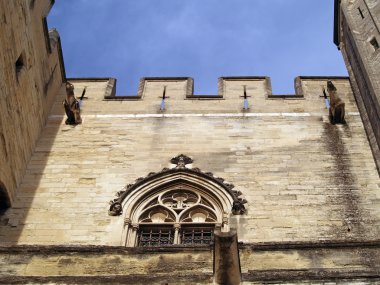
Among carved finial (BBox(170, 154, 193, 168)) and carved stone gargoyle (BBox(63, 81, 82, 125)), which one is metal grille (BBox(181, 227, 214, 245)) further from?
carved stone gargoyle (BBox(63, 81, 82, 125))

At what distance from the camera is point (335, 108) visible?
10.6m

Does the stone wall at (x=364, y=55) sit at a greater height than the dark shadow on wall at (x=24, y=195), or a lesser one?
greater

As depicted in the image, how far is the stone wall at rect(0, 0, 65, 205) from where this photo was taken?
8.55 m

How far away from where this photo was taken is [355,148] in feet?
33.1

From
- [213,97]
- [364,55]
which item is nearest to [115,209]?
[213,97]

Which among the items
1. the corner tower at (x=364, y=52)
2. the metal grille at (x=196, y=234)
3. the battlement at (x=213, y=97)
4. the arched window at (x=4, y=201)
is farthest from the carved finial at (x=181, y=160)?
the corner tower at (x=364, y=52)

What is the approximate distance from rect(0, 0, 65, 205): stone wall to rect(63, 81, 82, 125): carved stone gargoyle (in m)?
0.43

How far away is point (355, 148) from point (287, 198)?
71.7 inches

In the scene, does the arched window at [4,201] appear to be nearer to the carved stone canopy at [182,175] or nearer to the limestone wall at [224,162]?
the limestone wall at [224,162]

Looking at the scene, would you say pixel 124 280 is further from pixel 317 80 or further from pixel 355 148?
pixel 317 80

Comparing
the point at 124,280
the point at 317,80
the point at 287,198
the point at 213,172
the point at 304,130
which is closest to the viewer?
the point at 124,280

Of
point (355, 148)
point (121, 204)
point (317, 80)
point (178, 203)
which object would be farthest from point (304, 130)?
point (121, 204)

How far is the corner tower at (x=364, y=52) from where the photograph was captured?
32.5ft

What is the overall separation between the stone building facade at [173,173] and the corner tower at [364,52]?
9 cm
